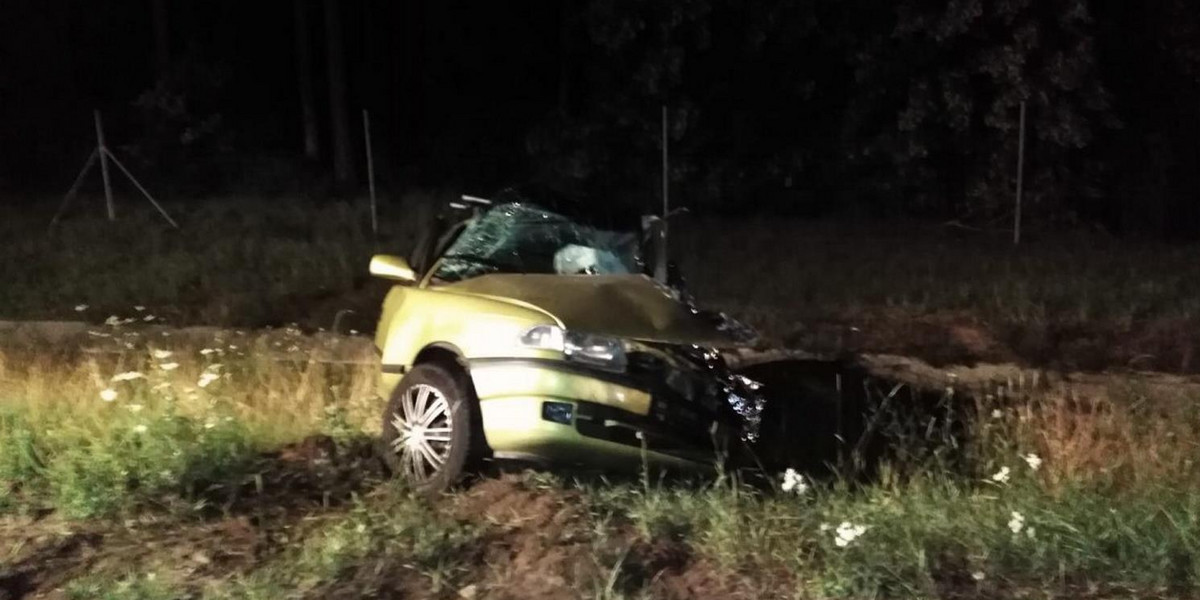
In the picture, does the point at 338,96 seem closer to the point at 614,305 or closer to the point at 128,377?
the point at 128,377

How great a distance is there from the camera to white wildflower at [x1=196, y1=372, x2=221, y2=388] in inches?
276

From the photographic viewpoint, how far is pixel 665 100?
19.7m

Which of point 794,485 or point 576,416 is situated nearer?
point 576,416

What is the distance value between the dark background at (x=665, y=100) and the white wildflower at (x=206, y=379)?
28.8ft

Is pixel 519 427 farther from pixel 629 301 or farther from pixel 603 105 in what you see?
pixel 603 105

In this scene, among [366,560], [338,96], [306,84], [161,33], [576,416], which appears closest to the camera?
[366,560]

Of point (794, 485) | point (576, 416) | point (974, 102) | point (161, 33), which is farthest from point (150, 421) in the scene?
point (161, 33)

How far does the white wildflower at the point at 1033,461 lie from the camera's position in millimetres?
6055

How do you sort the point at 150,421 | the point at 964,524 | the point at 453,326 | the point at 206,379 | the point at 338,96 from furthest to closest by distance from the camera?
the point at 338,96, the point at 206,379, the point at 150,421, the point at 453,326, the point at 964,524

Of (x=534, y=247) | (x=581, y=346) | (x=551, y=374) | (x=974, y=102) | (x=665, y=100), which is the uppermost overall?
(x=665, y=100)

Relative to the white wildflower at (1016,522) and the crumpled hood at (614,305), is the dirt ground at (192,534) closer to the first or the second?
the crumpled hood at (614,305)

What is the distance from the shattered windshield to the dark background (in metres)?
8.75

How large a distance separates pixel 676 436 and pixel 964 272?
26.3 feet

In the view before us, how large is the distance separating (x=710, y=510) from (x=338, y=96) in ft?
66.1
